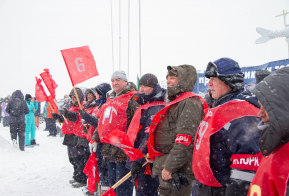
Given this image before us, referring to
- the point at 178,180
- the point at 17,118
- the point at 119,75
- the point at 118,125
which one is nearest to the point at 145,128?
the point at 118,125

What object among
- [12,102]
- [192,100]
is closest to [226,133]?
[192,100]

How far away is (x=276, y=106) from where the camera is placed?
918 millimetres

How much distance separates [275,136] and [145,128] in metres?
1.84

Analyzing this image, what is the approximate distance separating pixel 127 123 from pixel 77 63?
157cm

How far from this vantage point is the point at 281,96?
3.00 feet

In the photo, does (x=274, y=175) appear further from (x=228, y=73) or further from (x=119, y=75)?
(x=119, y=75)

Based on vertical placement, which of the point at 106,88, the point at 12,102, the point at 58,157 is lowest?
the point at 58,157

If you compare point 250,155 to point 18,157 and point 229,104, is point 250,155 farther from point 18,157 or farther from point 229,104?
point 18,157

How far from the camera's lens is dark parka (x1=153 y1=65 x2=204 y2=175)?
6.48 feet

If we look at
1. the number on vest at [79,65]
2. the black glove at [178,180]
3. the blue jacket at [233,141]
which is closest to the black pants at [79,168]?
the number on vest at [79,65]

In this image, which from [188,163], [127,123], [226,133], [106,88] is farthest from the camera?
[106,88]

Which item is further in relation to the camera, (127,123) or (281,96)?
(127,123)

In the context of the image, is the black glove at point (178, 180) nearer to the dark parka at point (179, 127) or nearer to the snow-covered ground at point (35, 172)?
the dark parka at point (179, 127)

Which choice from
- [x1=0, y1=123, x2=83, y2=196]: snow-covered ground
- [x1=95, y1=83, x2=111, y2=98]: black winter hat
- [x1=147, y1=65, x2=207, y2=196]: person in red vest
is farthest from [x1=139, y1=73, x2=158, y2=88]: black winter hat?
[x1=0, y1=123, x2=83, y2=196]: snow-covered ground
